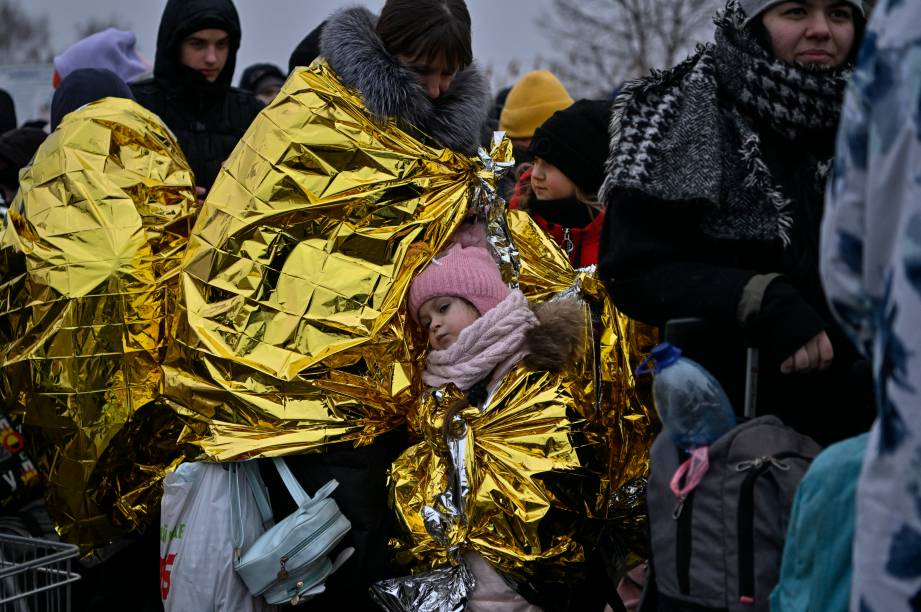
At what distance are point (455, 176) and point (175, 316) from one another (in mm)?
932

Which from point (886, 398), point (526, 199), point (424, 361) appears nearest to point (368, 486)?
point (424, 361)

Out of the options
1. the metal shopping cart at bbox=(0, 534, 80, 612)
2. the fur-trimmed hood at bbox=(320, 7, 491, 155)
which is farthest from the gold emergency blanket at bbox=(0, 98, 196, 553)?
the fur-trimmed hood at bbox=(320, 7, 491, 155)

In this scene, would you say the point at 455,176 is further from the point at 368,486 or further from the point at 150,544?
the point at 150,544

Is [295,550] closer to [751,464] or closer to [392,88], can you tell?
[392,88]

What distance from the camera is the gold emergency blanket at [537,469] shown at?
3287 mm

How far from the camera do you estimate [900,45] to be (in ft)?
4.96

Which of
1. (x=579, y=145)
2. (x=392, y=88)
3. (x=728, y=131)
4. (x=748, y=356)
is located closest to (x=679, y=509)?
(x=748, y=356)

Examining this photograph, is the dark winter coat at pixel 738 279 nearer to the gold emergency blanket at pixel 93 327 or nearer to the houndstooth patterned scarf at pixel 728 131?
the houndstooth patterned scarf at pixel 728 131

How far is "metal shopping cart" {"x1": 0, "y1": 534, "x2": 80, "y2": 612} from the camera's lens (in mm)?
3518

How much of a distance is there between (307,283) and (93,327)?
2.41 feet

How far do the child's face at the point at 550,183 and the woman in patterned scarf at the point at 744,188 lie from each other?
4.54 feet

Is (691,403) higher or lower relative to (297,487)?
higher

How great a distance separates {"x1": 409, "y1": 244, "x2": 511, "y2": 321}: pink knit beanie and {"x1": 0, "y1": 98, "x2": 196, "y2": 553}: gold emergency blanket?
0.82m

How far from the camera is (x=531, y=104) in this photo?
6117 millimetres
